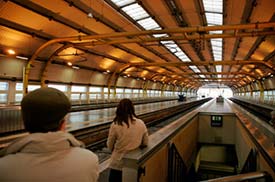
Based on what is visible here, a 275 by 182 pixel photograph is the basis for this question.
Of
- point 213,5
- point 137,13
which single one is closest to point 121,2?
point 137,13

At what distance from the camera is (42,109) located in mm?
1220

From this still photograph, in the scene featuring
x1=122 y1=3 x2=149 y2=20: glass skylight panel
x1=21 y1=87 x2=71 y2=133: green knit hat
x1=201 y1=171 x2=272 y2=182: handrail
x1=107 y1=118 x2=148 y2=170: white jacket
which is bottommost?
x1=201 y1=171 x2=272 y2=182: handrail

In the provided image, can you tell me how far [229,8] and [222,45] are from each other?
7383mm

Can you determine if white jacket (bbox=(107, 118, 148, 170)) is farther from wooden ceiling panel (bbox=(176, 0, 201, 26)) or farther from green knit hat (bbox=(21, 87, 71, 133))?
wooden ceiling panel (bbox=(176, 0, 201, 26))

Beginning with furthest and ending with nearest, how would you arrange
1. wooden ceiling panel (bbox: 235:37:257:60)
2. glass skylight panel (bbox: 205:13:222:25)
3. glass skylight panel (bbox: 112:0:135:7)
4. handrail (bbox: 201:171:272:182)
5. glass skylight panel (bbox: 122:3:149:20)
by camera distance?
wooden ceiling panel (bbox: 235:37:257:60), glass skylight panel (bbox: 205:13:222:25), glass skylight panel (bbox: 122:3:149:20), glass skylight panel (bbox: 112:0:135:7), handrail (bbox: 201:171:272:182)

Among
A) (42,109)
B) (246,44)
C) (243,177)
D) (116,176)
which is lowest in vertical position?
(116,176)

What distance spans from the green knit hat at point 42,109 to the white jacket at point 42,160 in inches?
2.3

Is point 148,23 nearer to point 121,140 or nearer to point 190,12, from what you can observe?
point 190,12

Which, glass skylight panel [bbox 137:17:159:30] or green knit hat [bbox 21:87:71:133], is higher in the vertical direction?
glass skylight panel [bbox 137:17:159:30]

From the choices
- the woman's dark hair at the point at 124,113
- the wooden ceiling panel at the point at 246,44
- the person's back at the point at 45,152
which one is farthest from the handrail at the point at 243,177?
the wooden ceiling panel at the point at 246,44

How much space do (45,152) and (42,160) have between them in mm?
40

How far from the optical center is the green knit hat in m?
1.22

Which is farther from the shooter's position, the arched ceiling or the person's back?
the arched ceiling

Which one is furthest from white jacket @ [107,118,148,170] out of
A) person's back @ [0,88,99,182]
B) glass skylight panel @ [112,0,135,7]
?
glass skylight panel @ [112,0,135,7]
